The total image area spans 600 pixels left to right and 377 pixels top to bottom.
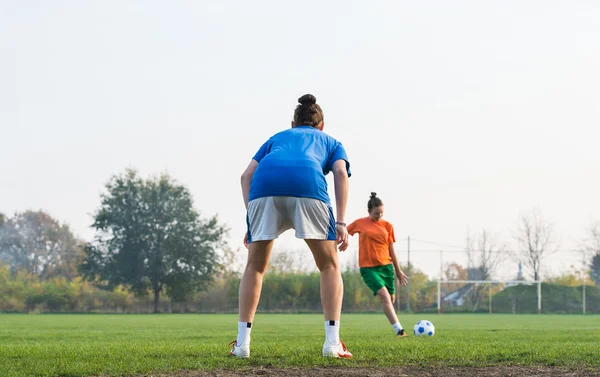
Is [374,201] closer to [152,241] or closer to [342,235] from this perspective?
[342,235]

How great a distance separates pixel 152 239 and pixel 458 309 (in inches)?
907

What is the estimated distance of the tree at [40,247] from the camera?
72812mm

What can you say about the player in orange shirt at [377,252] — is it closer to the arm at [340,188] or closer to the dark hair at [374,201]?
the dark hair at [374,201]

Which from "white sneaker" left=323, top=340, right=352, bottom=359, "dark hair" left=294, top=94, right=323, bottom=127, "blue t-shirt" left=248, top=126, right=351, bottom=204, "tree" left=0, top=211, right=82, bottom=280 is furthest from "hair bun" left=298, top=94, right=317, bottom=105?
"tree" left=0, top=211, right=82, bottom=280

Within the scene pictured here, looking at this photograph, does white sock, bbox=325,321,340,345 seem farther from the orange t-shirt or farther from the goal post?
the goal post

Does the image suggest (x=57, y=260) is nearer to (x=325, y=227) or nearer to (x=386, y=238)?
(x=386, y=238)

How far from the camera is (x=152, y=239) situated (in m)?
58.0

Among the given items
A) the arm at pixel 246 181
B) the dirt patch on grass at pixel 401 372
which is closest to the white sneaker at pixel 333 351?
the dirt patch on grass at pixel 401 372

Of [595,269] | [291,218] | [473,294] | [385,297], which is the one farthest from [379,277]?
[595,269]

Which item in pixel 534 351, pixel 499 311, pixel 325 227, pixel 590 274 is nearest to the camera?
pixel 325 227

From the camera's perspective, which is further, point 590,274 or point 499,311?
point 590,274

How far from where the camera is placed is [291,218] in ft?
20.2

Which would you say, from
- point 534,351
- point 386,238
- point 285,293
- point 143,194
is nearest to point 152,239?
point 143,194

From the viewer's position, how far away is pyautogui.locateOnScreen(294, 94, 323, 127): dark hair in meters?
6.59
